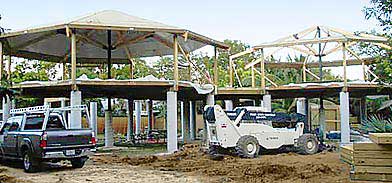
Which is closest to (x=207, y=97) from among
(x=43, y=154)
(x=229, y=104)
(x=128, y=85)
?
(x=128, y=85)

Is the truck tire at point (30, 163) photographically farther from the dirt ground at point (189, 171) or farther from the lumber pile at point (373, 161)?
the lumber pile at point (373, 161)

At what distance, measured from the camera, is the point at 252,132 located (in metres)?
17.1

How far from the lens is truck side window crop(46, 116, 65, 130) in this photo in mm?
14723

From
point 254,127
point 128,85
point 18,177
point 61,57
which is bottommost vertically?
point 18,177

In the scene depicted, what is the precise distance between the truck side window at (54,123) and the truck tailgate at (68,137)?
145 cm

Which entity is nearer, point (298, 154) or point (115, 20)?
point (298, 154)

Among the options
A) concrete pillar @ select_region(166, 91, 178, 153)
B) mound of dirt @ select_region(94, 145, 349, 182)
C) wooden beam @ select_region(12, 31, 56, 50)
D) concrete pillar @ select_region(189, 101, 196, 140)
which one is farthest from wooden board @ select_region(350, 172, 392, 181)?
concrete pillar @ select_region(189, 101, 196, 140)

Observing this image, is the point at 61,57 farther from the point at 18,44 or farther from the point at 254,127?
the point at 254,127

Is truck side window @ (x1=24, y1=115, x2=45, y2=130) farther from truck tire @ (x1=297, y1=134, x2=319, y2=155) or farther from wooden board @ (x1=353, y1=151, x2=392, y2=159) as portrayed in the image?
wooden board @ (x1=353, y1=151, x2=392, y2=159)

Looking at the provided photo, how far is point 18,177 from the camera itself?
12.7 meters

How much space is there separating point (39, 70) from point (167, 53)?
13224 mm

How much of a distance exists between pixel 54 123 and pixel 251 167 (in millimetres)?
5945

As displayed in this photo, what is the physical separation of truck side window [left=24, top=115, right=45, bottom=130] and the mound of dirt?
125 inches

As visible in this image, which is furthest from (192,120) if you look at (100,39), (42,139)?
(42,139)
